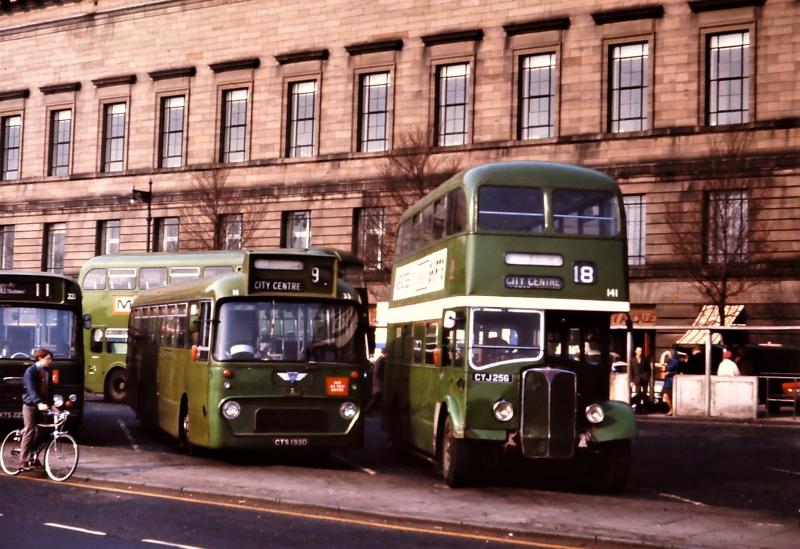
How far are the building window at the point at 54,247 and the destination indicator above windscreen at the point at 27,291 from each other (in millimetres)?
37253

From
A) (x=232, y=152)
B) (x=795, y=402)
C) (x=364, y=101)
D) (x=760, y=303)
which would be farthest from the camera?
(x=232, y=152)

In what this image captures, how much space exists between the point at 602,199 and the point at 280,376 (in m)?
5.10

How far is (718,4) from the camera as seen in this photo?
135ft

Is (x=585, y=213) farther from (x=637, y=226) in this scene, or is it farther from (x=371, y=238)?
(x=371, y=238)

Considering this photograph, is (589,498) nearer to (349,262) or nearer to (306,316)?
(306,316)

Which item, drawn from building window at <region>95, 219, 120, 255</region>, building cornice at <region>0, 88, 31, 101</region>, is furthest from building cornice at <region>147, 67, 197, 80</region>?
building cornice at <region>0, 88, 31, 101</region>

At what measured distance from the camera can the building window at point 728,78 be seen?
41031 mm

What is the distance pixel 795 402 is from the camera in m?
29.8

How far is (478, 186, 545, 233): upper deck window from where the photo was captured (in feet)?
50.4

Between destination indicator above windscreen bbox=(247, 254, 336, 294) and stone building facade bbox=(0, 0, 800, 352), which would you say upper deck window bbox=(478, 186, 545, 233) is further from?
stone building facade bbox=(0, 0, 800, 352)

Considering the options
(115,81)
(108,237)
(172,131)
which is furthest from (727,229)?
(115,81)

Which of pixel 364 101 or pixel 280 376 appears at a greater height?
pixel 364 101

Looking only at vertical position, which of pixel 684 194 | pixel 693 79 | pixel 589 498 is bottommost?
pixel 589 498

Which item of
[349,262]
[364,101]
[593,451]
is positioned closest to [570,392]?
[593,451]
